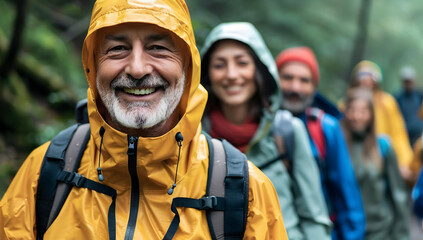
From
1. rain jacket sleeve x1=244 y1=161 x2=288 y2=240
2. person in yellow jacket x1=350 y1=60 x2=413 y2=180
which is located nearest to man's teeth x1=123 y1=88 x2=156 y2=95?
rain jacket sleeve x1=244 y1=161 x2=288 y2=240

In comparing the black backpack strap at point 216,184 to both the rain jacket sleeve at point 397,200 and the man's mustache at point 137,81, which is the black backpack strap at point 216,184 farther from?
the rain jacket sleeve at point 397,200

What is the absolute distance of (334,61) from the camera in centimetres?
1669

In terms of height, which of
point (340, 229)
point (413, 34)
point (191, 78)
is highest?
point (413, 34)

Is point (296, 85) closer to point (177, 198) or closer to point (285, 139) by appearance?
point (285, 139)

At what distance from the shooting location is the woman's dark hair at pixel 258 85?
4160mm

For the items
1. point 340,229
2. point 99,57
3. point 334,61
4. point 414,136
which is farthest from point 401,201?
point 334,61

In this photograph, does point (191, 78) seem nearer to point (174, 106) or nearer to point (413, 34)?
point (174, 106)

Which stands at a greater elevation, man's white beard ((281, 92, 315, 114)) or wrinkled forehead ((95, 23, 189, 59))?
man's white beard ((281, 92, 315, 114))

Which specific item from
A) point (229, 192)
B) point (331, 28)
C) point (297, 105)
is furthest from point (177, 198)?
point (331, 28)

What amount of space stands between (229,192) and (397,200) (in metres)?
4.00

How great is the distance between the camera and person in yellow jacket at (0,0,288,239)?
247 cm

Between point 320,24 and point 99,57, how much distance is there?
13.2 m

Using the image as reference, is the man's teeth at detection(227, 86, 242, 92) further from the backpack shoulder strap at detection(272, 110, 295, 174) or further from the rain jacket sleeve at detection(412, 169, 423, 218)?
Answer: the rain jacket sleeve at detection(412, 169, 423, 218)

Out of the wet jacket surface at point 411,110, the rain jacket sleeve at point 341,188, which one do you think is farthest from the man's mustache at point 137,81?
the wet jacket surface at point 411,110
